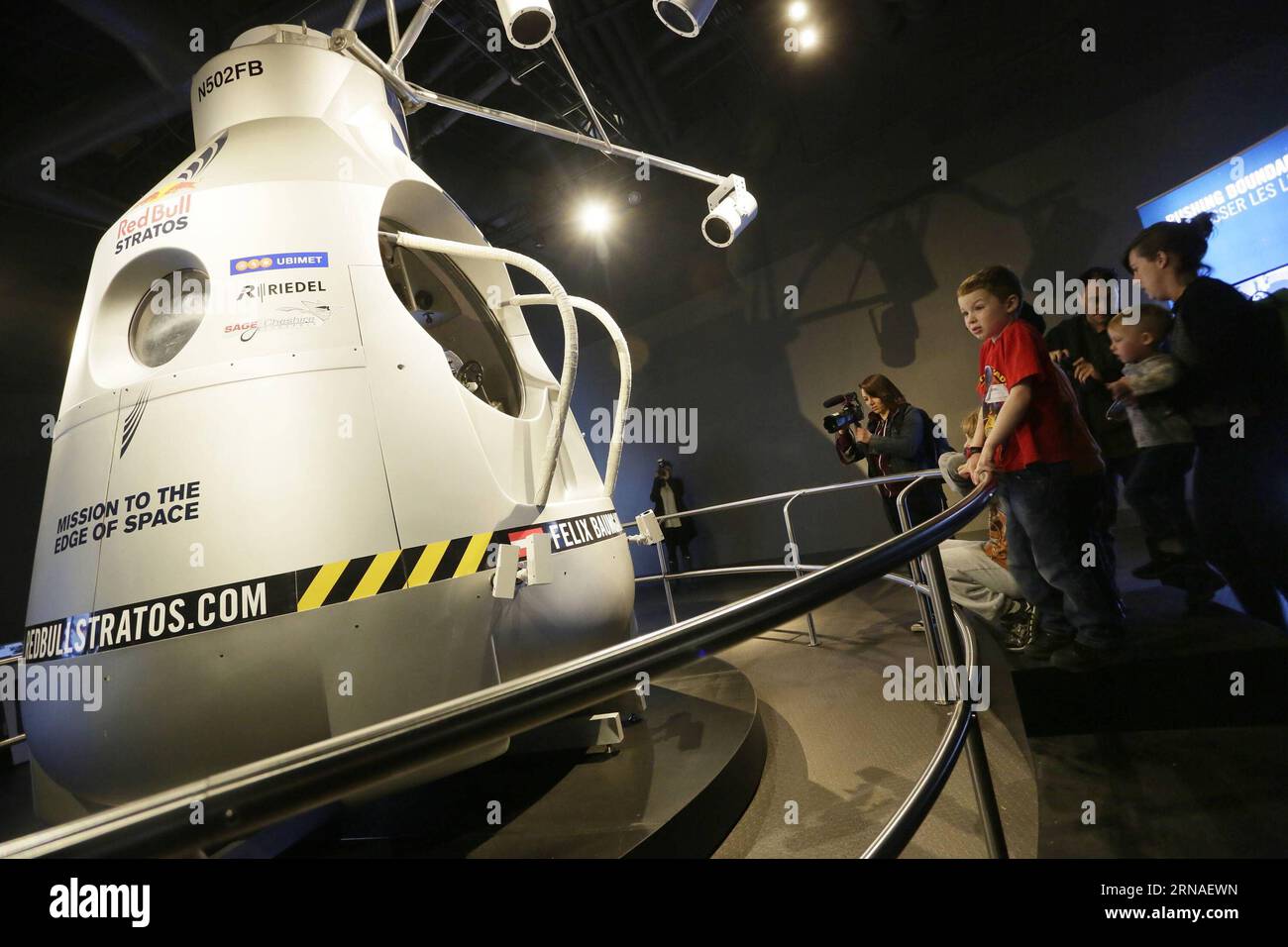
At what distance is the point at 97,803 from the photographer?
1745 mm

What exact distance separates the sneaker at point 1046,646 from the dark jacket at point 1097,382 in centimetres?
113

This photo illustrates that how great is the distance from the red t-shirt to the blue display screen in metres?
2.78

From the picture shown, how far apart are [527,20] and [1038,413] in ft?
7.98

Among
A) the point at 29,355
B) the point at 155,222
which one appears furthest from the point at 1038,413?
the point at 29,355

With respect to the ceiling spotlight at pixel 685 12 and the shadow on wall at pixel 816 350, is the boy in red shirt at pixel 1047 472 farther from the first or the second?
the shadow on wall at pixel 816 350

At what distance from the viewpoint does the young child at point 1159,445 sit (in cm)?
237

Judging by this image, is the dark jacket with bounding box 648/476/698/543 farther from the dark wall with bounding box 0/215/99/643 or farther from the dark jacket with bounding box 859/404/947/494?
the dark wall with bounding box 0/215/99/643

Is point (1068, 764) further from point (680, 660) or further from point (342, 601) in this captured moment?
point (342, 601)

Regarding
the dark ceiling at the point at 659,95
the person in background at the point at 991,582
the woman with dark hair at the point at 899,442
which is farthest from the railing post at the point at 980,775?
the dark ceiling at the point at 659,95

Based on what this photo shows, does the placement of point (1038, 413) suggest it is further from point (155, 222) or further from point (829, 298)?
point (829, 298)

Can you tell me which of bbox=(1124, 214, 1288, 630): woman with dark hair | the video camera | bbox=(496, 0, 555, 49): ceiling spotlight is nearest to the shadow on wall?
the video camera

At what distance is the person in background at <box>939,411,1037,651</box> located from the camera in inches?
97.7

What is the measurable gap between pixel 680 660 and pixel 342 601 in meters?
1.13

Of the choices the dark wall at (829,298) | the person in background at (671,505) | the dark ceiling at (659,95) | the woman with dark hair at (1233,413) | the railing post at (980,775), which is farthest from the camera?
the person in background at (671,505)
